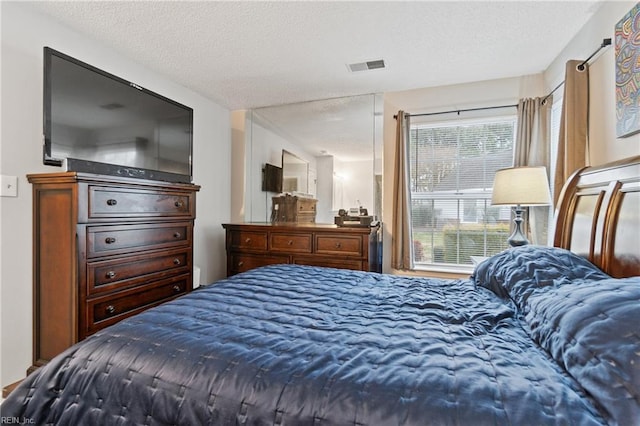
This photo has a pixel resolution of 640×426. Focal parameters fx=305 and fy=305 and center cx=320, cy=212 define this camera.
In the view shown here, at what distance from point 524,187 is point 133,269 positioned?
2.96 meters

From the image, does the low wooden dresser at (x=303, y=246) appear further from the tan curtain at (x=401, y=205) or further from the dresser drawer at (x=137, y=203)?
the dresser drawer at (x=137, y=203)

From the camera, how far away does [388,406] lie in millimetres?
717

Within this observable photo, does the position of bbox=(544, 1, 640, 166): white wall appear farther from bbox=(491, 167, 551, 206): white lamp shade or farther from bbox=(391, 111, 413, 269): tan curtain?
bbox=(391, 111, 413, 269): tan curtain

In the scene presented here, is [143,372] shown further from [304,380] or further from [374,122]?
[374,122]

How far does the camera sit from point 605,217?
1.43 meters

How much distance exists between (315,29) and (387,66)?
860 mm

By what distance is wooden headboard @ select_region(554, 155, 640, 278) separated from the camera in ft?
4.16

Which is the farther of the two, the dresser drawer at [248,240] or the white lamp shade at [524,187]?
the dresser drawer at [248,240]

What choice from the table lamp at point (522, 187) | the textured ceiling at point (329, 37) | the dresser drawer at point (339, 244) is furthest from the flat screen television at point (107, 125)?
the table lamp at point (522, 187)

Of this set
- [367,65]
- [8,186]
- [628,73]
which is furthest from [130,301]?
[628,73]

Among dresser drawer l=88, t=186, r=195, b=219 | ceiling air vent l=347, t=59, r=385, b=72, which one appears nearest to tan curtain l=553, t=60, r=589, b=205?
ceiling air vent l=347, t=59, r=385, b=72

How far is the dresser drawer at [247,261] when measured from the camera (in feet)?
11.0

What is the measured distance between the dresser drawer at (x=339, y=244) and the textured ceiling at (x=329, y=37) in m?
1.60

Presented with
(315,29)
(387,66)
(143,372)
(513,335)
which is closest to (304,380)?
(143,372)
